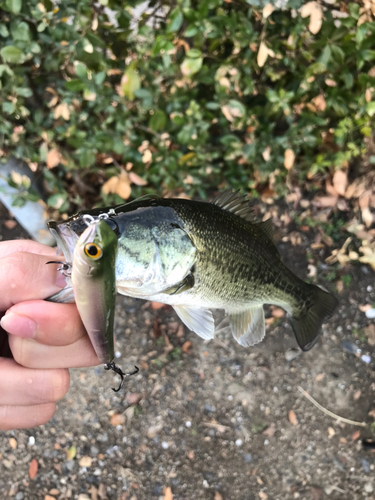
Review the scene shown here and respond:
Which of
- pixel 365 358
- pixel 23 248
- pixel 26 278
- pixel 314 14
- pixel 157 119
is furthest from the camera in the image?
pixel 365 358

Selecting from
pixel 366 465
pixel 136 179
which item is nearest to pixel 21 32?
pixel 136 179

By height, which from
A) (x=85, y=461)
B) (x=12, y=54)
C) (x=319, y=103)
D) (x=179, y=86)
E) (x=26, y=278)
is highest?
(x=12, y=54)

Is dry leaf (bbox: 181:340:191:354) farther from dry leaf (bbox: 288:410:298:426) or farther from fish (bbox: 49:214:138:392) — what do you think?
fish (bbox: 49:214:138:392)

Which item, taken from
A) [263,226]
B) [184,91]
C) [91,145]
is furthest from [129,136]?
[263,226]

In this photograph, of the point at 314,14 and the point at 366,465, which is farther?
the point at 366,465

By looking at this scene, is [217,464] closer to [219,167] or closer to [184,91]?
[219,167]

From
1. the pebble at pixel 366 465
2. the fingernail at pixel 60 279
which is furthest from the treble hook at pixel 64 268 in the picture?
the pebble at pixel 366 465

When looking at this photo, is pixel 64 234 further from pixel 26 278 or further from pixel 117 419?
pixel 117 419
